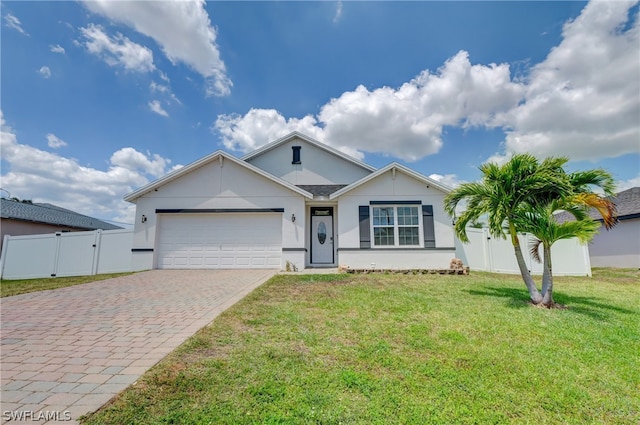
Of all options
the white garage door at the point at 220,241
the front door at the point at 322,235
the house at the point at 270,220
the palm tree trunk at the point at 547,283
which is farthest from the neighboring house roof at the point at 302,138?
the palm tree trunk at the point at 547,283

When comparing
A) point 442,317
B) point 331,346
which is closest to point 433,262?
point 442,317

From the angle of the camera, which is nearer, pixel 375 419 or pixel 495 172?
pixel 375 419

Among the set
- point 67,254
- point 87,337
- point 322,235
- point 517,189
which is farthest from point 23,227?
point 517,189

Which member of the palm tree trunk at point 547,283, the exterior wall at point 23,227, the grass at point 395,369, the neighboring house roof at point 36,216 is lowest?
the grass at point 395,369

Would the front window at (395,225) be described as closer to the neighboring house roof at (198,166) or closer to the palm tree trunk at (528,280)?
the neighboring house roof at (198,166)

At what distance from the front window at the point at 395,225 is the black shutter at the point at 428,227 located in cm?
25

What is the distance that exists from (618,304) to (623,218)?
12.6 metres

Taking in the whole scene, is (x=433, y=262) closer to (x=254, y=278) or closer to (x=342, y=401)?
(x=254, y=278)

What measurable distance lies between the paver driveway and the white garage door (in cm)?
390

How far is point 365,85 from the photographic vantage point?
14367 millimetres

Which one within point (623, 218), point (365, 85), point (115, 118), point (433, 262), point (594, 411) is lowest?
point (594, 411)

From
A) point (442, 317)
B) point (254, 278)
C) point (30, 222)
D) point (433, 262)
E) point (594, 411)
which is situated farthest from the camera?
point (30, 222)

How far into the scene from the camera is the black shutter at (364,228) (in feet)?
37.9

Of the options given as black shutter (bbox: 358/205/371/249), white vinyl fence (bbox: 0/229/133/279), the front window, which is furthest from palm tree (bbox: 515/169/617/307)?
white vinyl fence (bbox: 0/229/133/279)
